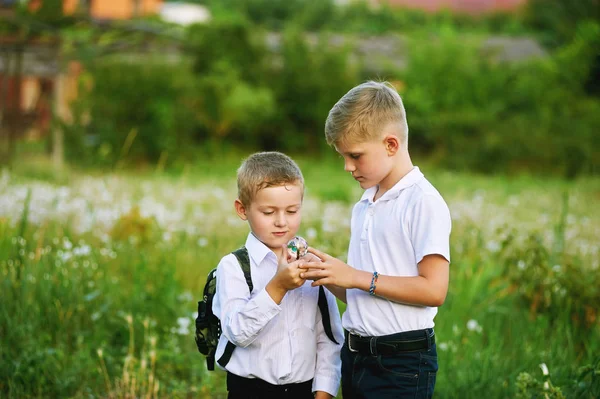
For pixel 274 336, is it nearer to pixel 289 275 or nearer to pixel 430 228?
pixel 289 275

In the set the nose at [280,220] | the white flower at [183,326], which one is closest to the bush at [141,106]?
the white flower at [183,326]

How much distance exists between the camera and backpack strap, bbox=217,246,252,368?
9.25ft

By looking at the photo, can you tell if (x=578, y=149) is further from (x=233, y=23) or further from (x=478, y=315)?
(x=478, y=315)

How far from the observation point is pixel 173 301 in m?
4.92

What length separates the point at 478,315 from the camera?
5.36m

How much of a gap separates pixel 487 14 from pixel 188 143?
23872mm

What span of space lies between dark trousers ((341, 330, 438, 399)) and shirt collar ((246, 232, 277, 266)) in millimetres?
532

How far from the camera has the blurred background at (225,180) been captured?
4.41 metres

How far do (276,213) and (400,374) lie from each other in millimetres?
742

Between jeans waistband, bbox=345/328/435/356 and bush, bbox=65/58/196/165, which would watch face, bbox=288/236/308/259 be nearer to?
jeans waistband, bbox=345/328/435/356

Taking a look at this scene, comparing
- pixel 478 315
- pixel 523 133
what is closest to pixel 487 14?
pixel 523 133

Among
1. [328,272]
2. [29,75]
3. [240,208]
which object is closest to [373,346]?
[328,272]

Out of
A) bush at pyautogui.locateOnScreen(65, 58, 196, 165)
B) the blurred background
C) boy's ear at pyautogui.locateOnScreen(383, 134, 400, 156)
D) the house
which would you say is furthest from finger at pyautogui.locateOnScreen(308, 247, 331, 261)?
bush at pyautogui.locateOnScreen(65, 58, 196, 165)

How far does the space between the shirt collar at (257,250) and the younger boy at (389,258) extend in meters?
0.26
